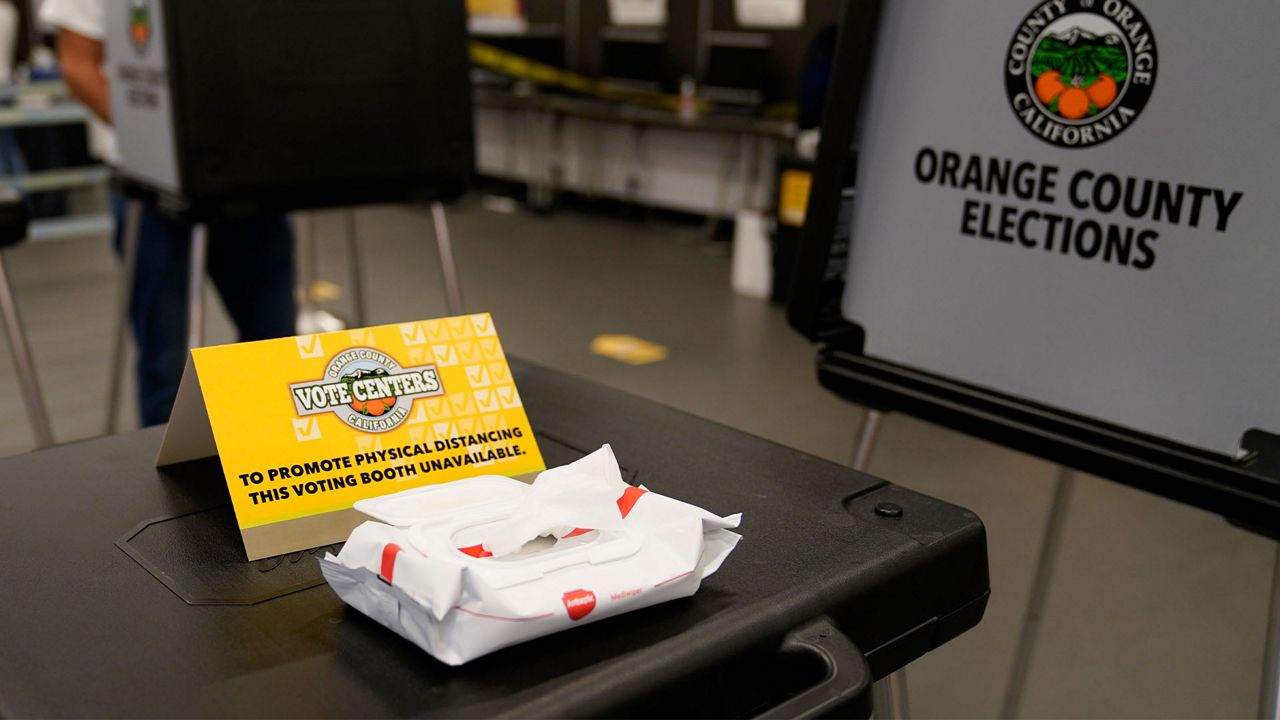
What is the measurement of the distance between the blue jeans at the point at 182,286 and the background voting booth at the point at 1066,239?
4.05ft

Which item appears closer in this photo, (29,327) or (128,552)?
(128,552)

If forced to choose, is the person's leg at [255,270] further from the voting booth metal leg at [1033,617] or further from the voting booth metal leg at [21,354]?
the voting booth metal leg at [1033,617]

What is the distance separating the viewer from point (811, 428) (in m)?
2.85

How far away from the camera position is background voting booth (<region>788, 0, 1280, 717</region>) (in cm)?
72

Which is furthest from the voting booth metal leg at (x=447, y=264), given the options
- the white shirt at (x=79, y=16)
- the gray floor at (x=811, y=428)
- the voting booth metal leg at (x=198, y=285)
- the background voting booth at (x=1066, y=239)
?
the gray floor at (x=811, y=428)

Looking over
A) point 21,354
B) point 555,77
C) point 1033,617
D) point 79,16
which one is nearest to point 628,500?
point 1033,617

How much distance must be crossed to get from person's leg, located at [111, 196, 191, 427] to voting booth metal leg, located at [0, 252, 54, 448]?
21cm

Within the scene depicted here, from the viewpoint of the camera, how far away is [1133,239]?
2.52 ft

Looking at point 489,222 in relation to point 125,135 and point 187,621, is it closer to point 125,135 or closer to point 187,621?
point 125,135

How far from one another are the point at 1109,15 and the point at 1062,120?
8 cm

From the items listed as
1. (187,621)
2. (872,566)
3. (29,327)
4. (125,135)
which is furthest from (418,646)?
(29,327)

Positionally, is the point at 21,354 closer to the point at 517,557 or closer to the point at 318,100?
the point at 318,100

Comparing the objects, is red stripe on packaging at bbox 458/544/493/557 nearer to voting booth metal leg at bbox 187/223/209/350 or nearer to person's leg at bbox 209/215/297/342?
voting booth metal leg at bbox 187/223/209/350

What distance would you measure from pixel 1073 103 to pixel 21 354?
1406 mm
